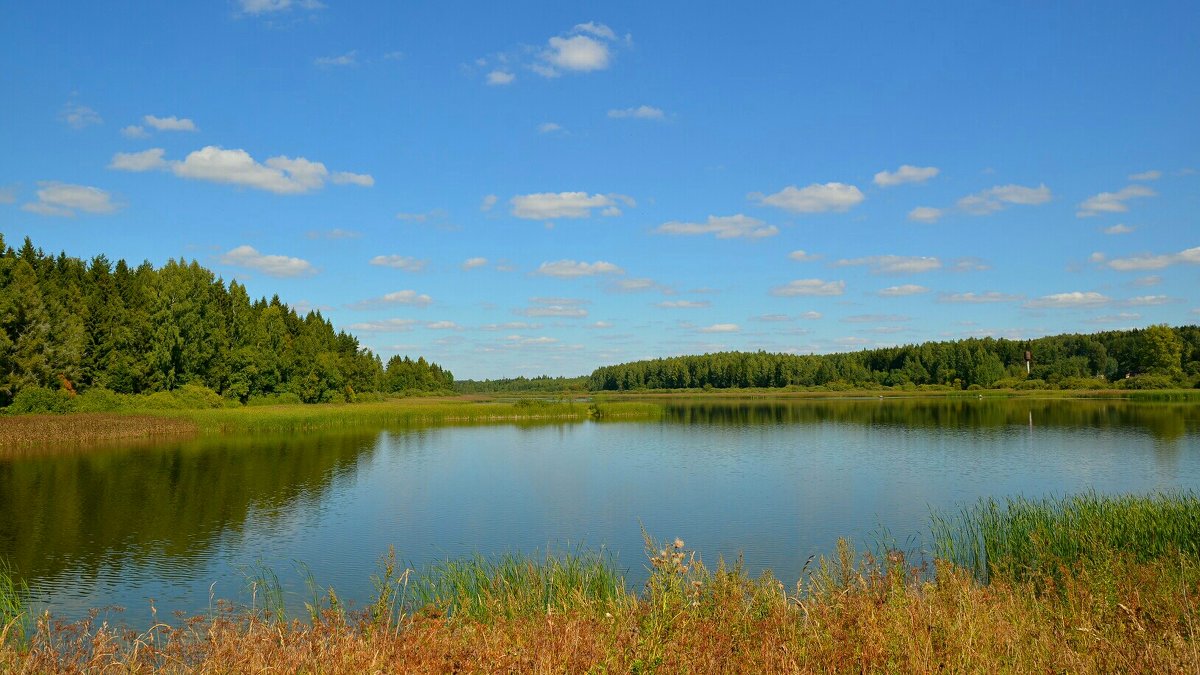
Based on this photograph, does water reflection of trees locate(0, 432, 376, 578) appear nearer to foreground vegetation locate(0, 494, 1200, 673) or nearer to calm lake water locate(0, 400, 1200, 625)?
calm lake water locate(0, 400, 1200, 625)

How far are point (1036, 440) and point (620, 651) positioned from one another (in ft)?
143

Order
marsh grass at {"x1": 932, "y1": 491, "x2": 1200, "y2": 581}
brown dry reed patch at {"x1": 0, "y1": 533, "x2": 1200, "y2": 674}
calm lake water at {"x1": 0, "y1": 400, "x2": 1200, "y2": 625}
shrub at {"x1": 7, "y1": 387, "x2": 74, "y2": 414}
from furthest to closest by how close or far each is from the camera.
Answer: shrub at {"x1": 7, "y1": 387, "x2": 74, "y2": 414} → calm lake water at {"x1": 0, "y1": 400, "x2": 1200, "y2": 625} → marsh grass at {"x1": 932, "y1": 491, "x2": 1200, "y2": 581} → brown dry reed patch at {"x1": 0, "y1": 533, "x2": 1200, "y2": 674}

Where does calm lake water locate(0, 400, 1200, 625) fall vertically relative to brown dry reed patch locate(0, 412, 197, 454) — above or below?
below

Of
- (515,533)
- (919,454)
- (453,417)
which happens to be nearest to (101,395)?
(453,417)

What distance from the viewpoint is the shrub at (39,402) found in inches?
1965

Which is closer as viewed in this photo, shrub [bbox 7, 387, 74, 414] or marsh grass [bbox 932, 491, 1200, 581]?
marsh grass [bbox 932, 491, 1200, 581]

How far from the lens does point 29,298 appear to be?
51.2 m

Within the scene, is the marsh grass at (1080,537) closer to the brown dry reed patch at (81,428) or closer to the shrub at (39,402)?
the brown dry reed patch at (81,428)

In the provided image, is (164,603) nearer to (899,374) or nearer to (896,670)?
(896,670)

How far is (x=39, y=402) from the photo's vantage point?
50.8m

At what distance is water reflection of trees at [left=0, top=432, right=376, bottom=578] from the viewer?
732 inches

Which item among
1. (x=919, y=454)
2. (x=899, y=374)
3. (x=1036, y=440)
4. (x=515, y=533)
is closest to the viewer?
(x=515, y=533)

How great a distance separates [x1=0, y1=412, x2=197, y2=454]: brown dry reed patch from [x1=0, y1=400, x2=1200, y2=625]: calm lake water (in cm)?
571

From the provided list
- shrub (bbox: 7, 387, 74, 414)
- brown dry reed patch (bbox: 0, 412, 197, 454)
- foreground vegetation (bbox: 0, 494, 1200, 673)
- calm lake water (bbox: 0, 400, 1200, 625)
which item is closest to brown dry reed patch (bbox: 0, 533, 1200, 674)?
foreground vegetation (bbox: 0, 494, 1200, 673)
